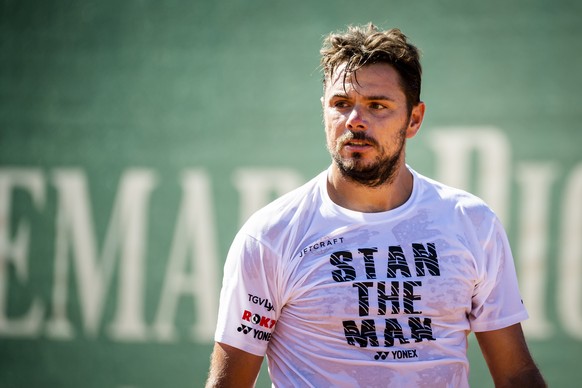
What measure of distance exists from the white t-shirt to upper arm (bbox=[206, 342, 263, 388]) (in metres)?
0.03

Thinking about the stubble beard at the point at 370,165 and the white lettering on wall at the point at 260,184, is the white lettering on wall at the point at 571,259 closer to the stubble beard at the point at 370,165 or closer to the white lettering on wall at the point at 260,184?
the white lettering on wall at the point at 260,184

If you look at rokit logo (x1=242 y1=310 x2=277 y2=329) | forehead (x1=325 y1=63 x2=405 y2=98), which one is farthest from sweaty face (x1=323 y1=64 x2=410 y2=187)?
rokit logo (x1=242 y1=310 x2=277 y2=329)

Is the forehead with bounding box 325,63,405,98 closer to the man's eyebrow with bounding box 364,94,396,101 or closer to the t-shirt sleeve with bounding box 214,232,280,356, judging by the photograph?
the man's eyebrow with bounding box 364,94,396,101

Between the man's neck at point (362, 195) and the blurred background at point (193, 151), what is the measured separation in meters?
1.74

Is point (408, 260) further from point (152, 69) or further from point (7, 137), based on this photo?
point (7, 137)

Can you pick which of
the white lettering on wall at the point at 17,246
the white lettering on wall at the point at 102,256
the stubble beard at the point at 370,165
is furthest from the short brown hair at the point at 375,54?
the white lettering on wall at the point at 17,246

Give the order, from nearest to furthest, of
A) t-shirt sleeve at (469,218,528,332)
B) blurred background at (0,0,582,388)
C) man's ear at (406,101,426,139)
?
t-shirt sleeve at (469,218,528,332) → man's ear at (406,101,426,139) → blurred background at (0,0,582,388)

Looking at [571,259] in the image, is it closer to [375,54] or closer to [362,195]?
[362,195]

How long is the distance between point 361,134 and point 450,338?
71cm

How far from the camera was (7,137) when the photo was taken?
4883 millimetres

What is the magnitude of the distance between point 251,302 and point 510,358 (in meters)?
0.86

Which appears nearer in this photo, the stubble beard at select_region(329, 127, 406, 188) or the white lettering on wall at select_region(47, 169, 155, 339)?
the stubble beard at select_region(329, 127, 406, 188)

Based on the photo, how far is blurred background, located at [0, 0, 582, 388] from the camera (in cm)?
421

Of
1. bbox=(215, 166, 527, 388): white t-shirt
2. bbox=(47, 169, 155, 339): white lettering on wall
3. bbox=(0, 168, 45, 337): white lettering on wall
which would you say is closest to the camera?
bbox=(215, 166, 527, 388): white t-shirt
